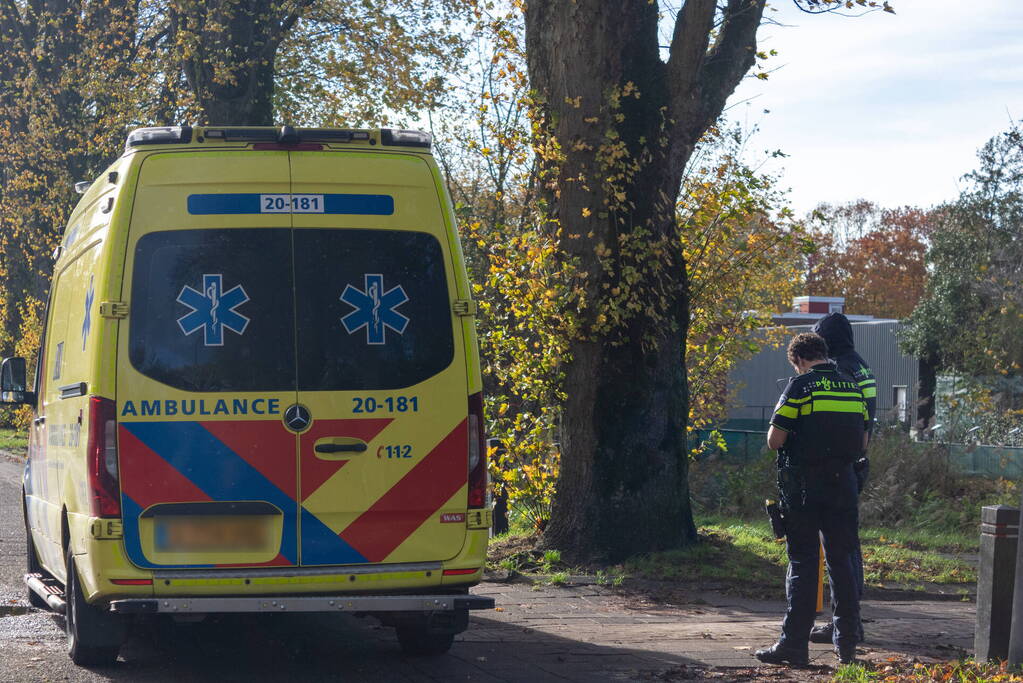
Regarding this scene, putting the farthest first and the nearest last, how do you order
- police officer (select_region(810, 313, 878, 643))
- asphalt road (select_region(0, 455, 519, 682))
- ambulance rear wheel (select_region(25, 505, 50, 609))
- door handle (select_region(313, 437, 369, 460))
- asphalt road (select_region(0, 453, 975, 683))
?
ambulance rear wheel (select_region(25, 505, 50, 609))
police officer (select_region(810, 313, 878, 643))
asphalt road (select_region(0, 453, 975, 683))
asphalt road (select_region(0, 455, 519, 682))
door handle (select_region(313, 437, 369, 460))

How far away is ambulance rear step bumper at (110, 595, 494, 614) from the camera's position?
20.1ft

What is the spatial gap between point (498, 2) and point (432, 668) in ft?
23.2

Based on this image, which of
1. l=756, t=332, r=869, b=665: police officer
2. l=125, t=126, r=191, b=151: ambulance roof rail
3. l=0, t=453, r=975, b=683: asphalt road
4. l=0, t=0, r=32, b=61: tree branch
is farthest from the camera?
l=0, t=0, r=32, b=61: tree branch

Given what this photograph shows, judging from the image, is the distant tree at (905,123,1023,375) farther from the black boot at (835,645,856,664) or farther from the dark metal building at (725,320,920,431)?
the black boot at (835,645,856,664)

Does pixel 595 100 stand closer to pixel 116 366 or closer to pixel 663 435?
pixel 663 435

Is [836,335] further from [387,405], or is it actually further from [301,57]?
[301,57]

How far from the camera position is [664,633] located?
328 inches

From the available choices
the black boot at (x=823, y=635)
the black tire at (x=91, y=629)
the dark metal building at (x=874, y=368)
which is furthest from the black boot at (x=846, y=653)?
the dark metal building at (x=874, y=368)

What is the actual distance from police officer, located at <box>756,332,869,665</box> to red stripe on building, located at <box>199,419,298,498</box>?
2.60 meters

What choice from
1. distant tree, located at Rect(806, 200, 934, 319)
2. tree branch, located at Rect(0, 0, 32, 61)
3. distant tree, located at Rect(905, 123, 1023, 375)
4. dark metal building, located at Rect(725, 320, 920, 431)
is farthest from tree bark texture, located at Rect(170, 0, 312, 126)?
distant tree, located at Rect(806, 200, 934, 319)

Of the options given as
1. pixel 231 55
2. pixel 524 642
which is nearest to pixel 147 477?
pixel 524 642

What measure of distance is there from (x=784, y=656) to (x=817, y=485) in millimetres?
953

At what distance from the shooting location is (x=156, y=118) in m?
22.7

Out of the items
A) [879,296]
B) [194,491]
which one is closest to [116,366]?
[194,491]
